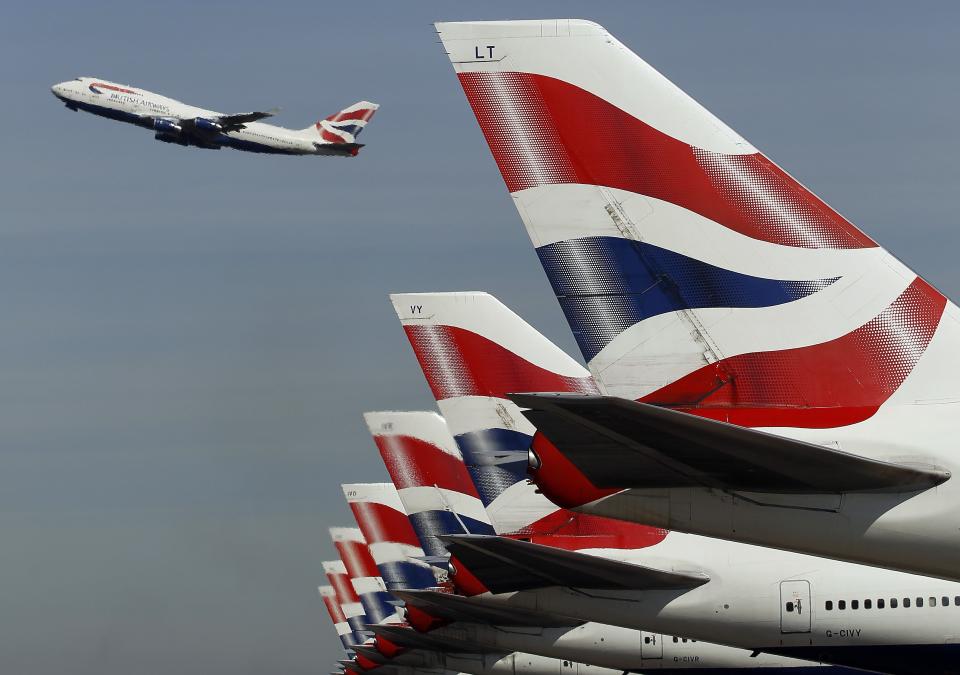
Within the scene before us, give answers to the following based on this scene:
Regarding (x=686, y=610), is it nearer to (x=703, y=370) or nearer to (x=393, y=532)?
(x=703, y=370)

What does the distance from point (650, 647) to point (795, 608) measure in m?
4.71

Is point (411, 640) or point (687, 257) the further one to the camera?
point (411, 640)

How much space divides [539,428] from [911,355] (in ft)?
11.8

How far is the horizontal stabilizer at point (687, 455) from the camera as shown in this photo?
29.9 ft

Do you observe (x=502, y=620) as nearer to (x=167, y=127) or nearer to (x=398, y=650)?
(x=398, y=650)

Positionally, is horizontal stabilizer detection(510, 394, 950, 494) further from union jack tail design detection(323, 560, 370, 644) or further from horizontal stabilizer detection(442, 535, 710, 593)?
union jack tail design detection(323, 560, 370, 644)

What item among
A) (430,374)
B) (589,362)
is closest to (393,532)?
(430,374)

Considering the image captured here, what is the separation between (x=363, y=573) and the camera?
5547 centimetres

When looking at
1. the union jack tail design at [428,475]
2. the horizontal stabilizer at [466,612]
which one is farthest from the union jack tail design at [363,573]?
the horizontal stabilizer at [466,612]

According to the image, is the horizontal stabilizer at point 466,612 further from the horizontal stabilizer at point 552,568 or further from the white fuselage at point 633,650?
the horizontal stabilizer at point 552,568

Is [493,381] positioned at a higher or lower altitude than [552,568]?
higher

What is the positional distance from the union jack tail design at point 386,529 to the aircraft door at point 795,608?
20407 millimetres

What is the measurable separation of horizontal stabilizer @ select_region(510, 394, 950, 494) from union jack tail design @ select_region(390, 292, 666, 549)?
45.6 ft

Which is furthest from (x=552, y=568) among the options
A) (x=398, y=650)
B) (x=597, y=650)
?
(x=398, y=650)
